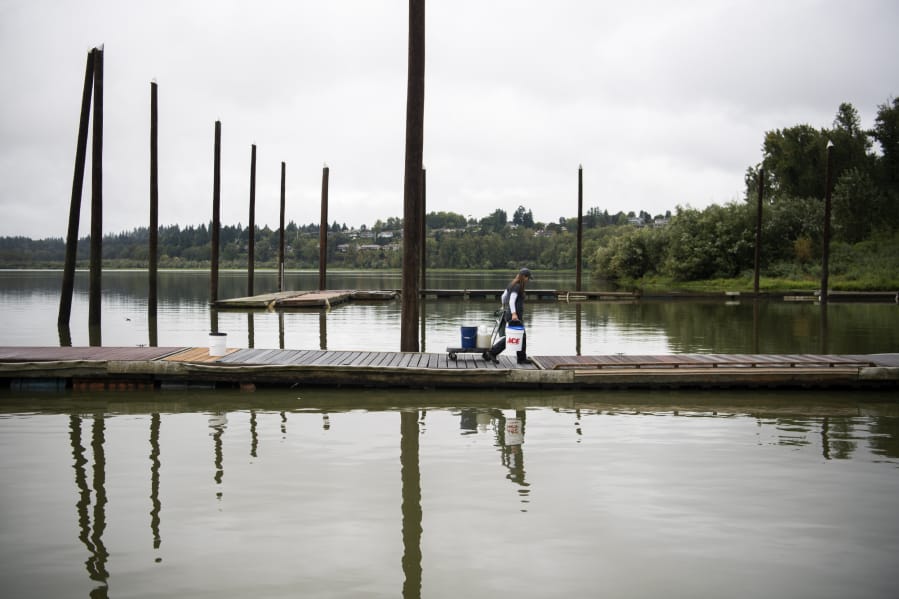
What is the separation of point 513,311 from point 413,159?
432 cm

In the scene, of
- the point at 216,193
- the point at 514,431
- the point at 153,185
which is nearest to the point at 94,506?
the point at 514,431

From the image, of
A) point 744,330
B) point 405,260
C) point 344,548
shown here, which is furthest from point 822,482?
point 744,330

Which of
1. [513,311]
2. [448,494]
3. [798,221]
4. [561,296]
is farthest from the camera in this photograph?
[798,221]

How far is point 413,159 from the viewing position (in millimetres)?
15445

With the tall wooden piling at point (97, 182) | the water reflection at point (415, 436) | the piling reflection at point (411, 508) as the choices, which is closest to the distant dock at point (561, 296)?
the tall wooden piling at point (97, 182)

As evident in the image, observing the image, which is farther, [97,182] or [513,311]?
[97,182]

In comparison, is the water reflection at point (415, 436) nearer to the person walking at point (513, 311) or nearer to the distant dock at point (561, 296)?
the person walking at point (513, 311)

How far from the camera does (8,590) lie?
5.09 meters

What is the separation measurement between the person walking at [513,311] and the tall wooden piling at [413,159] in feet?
7.29

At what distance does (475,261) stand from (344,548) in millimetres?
142060

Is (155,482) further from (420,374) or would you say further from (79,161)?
(79,161)

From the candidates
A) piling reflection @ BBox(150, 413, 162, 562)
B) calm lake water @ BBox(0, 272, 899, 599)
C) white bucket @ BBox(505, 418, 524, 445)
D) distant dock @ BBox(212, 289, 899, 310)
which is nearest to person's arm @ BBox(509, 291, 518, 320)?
calm lake water @ BBox(0, 272, 899, 599)

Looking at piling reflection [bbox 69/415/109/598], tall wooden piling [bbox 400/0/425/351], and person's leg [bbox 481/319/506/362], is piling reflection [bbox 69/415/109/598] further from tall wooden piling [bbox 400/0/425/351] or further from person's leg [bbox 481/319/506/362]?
tall wooden piling [bbox 400/0/425/351]

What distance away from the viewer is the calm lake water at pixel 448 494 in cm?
538
